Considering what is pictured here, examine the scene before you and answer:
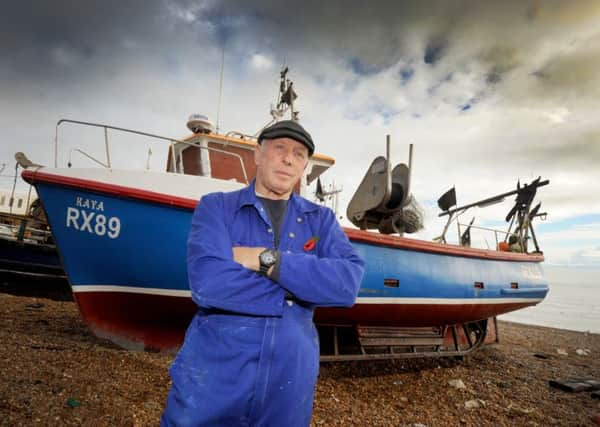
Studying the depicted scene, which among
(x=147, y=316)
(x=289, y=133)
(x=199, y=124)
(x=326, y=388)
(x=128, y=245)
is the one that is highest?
(x=199, y=124)

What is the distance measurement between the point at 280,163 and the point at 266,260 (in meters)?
0.54

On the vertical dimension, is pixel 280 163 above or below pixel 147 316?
above

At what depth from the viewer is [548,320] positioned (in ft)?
51.8

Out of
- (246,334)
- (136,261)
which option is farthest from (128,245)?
(246,334)

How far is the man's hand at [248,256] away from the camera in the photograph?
4.49 ft

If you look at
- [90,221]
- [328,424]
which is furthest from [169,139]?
[328,424]

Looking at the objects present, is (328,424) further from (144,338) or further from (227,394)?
(144,338)

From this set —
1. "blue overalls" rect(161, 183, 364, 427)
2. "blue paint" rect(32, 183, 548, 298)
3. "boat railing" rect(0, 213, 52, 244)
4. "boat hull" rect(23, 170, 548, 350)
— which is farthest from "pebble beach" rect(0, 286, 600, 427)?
"boat railing" rect(0, 213, 52, 244)

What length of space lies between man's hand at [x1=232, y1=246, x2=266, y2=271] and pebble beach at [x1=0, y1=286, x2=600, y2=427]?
2023 millimetres

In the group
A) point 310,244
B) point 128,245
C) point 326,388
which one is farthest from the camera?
point 326,388

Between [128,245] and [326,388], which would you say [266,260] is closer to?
[128,245]

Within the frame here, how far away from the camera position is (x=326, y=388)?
3.82m

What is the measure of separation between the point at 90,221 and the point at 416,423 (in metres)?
4.11

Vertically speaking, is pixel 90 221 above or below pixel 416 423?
above
